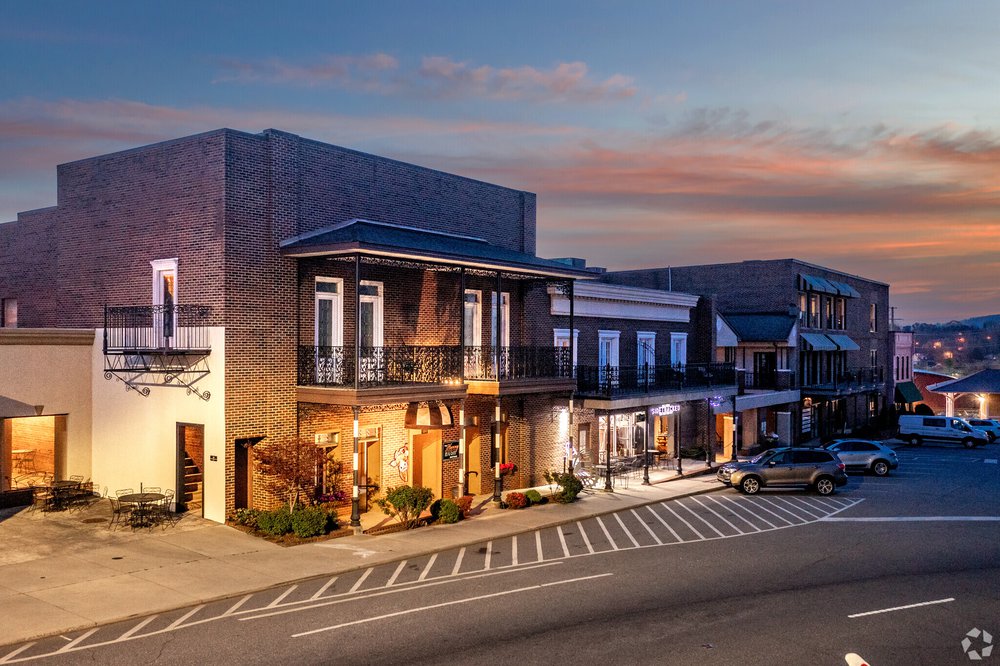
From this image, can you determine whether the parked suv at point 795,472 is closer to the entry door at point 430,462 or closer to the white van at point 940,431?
the entry door at point 430,462

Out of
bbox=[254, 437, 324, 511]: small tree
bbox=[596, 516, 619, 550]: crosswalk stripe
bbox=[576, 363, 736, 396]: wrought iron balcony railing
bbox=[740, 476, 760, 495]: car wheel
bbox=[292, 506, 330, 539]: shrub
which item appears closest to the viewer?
bbox=[596, 516, 619, 550]: crosswalk stripe

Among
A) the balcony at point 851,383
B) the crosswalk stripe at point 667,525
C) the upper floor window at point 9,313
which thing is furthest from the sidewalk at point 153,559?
the balcony at point 851,383

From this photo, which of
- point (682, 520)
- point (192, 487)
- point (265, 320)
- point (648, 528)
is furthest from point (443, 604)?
point (682, 520)

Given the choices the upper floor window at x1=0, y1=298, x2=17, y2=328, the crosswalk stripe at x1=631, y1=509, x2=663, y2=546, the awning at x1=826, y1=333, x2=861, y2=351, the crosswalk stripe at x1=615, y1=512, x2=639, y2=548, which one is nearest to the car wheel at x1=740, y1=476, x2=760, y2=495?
the crosswalk stripe at x1=631, y1=509, x2=663, y2=546

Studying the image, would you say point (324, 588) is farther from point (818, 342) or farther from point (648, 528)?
point (818, 342)

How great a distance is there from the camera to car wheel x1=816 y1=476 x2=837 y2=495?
3090cm

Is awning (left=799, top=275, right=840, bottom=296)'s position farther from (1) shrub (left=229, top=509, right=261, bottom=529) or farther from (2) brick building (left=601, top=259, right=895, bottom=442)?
(1) shrub (left=229, top=509, right=261, bottom=529)

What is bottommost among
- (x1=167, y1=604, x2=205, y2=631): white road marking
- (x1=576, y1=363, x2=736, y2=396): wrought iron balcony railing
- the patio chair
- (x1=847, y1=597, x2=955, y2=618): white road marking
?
(x1=167, y1=604, x2=205, y2=631): white road marking

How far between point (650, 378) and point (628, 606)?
23.1 metres

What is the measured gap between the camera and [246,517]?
22312 mm

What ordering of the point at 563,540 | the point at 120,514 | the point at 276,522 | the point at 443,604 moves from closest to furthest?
1. the point at 443,604
2. the point at 276,522
3. the point at 563,540
4. the point at 120,514

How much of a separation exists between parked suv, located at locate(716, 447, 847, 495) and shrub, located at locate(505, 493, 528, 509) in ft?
29.7

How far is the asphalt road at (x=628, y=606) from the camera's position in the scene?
42.7 feet

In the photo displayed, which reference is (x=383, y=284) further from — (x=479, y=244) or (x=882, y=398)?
(x=882, y=398)
